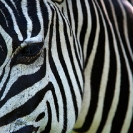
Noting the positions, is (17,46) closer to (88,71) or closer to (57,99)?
(57,99)

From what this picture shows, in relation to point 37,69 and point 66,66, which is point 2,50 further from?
point 66,66

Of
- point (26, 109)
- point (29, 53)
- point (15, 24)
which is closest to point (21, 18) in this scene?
point (15, 24)

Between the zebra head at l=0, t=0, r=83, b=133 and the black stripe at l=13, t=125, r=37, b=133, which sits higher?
Answer: the zebra head at l=0, t=0, r=83, b=133

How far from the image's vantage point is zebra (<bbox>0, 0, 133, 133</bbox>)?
186 cm

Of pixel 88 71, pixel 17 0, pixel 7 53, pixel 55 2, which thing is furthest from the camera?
pixel 88 71

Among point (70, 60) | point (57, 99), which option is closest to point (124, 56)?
point (70, 60)

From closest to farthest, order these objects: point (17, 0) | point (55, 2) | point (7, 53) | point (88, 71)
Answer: point (7, 53), point (17, 0), point (55, 2), point (88, 71)

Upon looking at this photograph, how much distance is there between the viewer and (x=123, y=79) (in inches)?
94.3

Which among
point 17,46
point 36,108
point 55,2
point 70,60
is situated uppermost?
point 55,2

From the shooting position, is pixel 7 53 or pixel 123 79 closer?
pixel 7 53

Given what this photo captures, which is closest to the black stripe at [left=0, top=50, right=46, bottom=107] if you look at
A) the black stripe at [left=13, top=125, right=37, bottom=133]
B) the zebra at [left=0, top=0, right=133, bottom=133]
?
the zebra at [left=0, top=0, right=133, bottom=133]

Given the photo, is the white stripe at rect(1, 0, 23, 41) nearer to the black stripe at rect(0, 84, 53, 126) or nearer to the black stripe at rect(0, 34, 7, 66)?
the black stripe at rect(0, 34, 7, 66)

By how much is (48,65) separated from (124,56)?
59 cm

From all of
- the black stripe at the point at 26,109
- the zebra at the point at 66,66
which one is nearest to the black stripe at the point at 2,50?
the zebra at the point at 66,66
